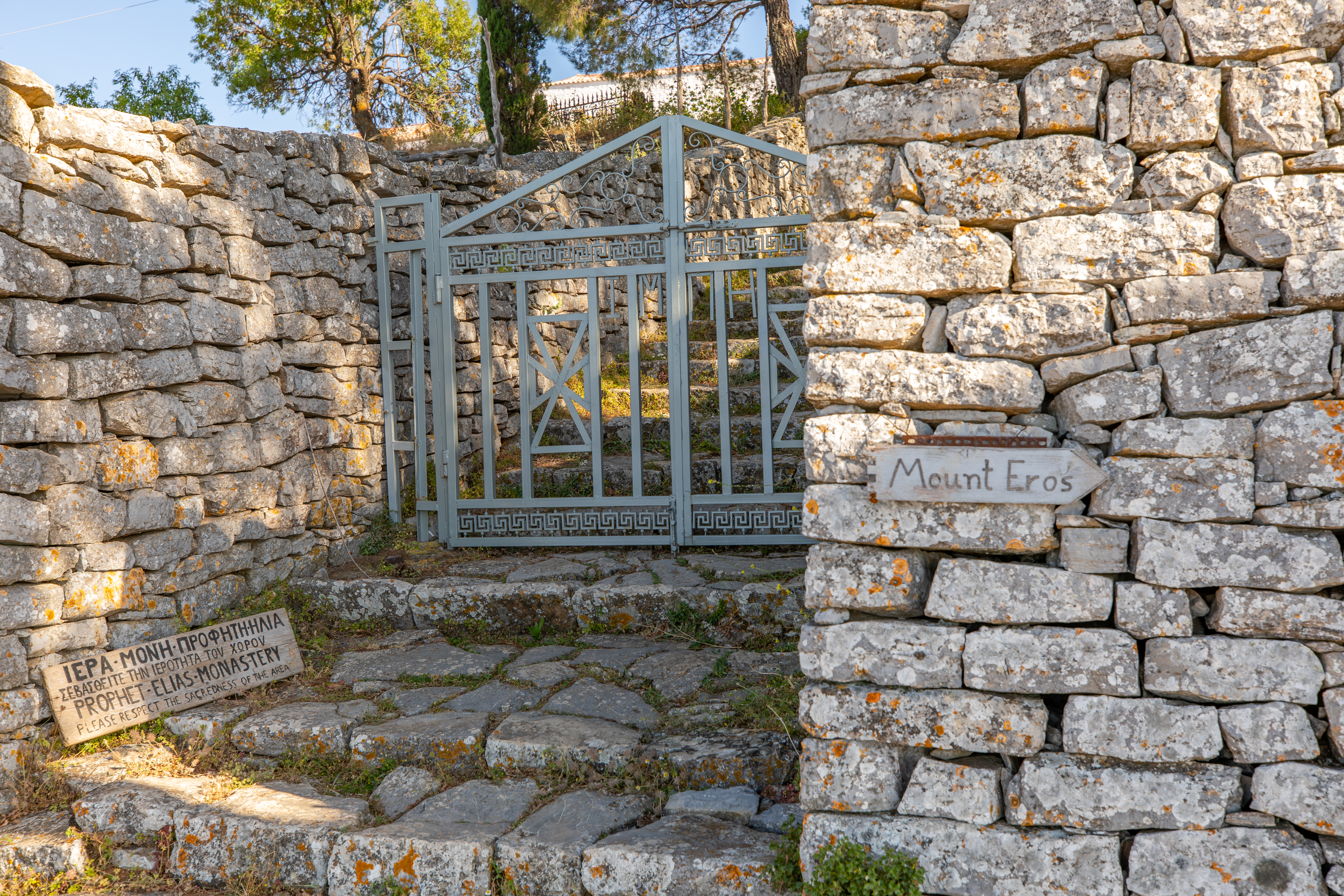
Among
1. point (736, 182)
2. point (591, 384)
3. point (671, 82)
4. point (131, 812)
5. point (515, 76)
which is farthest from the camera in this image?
point (671, 82)

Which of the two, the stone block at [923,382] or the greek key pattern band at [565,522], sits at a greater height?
the stone block at [923,382]

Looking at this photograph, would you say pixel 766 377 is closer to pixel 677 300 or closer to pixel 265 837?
pixel 677 300

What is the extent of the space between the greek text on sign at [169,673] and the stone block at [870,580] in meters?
2.61

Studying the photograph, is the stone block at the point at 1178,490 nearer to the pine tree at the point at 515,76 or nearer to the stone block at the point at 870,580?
the stone block at the point at 870,580

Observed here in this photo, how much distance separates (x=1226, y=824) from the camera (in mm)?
2062

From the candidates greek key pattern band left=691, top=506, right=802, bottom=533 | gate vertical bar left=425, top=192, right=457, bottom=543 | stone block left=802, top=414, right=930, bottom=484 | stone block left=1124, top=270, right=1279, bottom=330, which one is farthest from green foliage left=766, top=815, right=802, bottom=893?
gate vertical bar left=425, top=192, right=457, bottom=543

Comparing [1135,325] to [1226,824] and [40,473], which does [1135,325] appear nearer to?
[1226,824]

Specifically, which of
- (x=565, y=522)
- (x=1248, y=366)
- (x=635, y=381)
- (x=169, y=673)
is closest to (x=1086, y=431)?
(x=1248, y=366)

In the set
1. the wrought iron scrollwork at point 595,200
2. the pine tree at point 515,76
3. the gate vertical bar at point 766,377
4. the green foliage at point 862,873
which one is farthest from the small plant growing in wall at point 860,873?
the pine tree at point 515,76

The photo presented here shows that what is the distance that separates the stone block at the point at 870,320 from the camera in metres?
2.19

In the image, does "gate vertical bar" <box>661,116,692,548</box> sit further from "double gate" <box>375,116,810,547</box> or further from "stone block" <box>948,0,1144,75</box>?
"stone block" <box>948,0,1144,75</box>

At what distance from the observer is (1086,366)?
2111 millimetres

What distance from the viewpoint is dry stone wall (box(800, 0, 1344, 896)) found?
2012 millimetres

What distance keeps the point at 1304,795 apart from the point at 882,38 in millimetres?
2028
